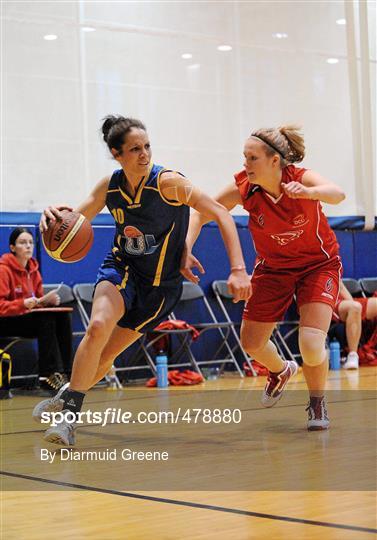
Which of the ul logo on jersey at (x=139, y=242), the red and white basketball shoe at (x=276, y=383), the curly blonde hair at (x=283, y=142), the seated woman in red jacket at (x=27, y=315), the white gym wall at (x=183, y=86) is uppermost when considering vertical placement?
the white gym wall at (x=183, y=86)

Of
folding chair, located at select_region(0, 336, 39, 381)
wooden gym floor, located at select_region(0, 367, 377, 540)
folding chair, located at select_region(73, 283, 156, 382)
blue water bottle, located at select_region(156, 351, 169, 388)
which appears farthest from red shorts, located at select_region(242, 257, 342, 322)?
folding chair, located at select_region(73, 283, 156, 382)

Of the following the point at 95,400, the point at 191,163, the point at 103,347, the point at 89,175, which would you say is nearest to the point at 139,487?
the point at 103,347

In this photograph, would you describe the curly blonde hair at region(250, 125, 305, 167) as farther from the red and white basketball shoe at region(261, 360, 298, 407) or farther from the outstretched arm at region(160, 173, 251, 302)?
the red and white basketball shoe at region(261, 360, 298, 407)

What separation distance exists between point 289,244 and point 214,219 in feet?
2.25

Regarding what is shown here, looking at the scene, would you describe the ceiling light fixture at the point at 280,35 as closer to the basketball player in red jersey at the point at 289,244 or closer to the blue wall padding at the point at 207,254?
the blue wall padding at the point at 207,254

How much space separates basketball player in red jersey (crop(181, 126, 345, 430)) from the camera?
5.11 meters

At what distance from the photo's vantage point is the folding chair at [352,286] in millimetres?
11372

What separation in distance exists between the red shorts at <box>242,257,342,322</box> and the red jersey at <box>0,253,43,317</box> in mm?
3310

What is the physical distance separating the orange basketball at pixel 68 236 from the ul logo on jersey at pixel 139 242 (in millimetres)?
217

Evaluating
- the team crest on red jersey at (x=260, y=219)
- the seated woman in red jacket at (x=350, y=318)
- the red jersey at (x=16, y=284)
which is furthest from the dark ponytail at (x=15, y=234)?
the team crest on red jersey at (x=260, y=219)

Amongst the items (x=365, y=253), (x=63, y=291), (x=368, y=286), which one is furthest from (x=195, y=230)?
(x=365, y=253)

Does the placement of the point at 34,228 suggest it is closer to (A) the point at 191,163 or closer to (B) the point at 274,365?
(A) the point at 191,163

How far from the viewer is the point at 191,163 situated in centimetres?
1084

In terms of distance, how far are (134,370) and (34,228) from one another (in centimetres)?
178
